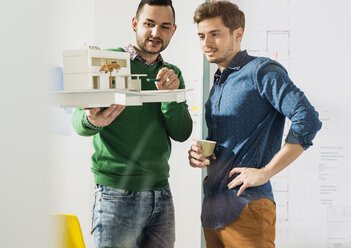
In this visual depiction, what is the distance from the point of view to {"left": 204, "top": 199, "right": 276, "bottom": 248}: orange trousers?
4.54 ft

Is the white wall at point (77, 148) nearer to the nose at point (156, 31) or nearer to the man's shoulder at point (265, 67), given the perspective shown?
the nose at point (156, 31)

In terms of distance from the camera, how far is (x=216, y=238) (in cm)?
150

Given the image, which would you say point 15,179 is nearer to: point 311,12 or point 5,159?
point 5,159

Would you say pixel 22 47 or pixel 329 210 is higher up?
pixel 22 47

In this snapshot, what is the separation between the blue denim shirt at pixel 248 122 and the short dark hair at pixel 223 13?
0.19m

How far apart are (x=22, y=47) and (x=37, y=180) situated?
79mm

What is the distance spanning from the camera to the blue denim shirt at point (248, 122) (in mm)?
1371

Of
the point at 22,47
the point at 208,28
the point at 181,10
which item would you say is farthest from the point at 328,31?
the point at 22,47

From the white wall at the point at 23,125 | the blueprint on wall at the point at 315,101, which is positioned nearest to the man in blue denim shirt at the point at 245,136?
the blueprint on wall at the point at 315,101

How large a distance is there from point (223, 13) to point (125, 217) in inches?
36.8

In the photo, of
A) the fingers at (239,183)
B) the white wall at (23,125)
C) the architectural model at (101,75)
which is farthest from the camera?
the fingers at (239,183)

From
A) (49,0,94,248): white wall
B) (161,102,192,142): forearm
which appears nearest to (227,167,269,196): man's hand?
(161,102,192,142): forearm

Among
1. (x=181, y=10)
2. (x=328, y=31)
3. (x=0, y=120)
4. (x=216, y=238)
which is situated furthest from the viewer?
(x=181, y=10)

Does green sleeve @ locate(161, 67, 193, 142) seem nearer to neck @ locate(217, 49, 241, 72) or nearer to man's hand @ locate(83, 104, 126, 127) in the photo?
neck @ locate(217, 49, 241, 72)
